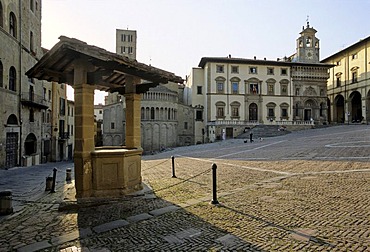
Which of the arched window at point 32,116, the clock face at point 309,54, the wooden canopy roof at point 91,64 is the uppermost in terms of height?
the clock face at point 309,54

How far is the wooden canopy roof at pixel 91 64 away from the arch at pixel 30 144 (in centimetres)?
2045

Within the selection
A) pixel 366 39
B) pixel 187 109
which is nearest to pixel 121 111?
pixel 187 109

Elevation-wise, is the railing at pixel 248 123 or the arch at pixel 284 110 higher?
the arch at pixel 284 110

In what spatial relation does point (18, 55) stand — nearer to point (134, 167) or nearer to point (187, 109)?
point (134, 167)

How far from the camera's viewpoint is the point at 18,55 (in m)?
23.6

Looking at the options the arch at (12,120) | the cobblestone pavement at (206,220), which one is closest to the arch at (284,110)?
the cobblestone pavement at (206,220)

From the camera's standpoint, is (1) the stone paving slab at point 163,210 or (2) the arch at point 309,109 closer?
(1) the stone paving slab at point 163,210

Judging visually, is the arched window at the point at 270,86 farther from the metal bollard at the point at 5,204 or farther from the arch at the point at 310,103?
the metal bollard at the point at 5,204

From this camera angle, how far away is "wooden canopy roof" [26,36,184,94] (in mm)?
6996

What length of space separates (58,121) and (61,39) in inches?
1392

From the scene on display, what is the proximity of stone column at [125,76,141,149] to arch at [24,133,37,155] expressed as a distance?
21.5 m

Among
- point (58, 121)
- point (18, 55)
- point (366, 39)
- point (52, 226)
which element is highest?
point (366, 39)

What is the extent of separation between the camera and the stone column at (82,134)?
7.62 metres

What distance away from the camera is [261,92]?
49969 millimetres
